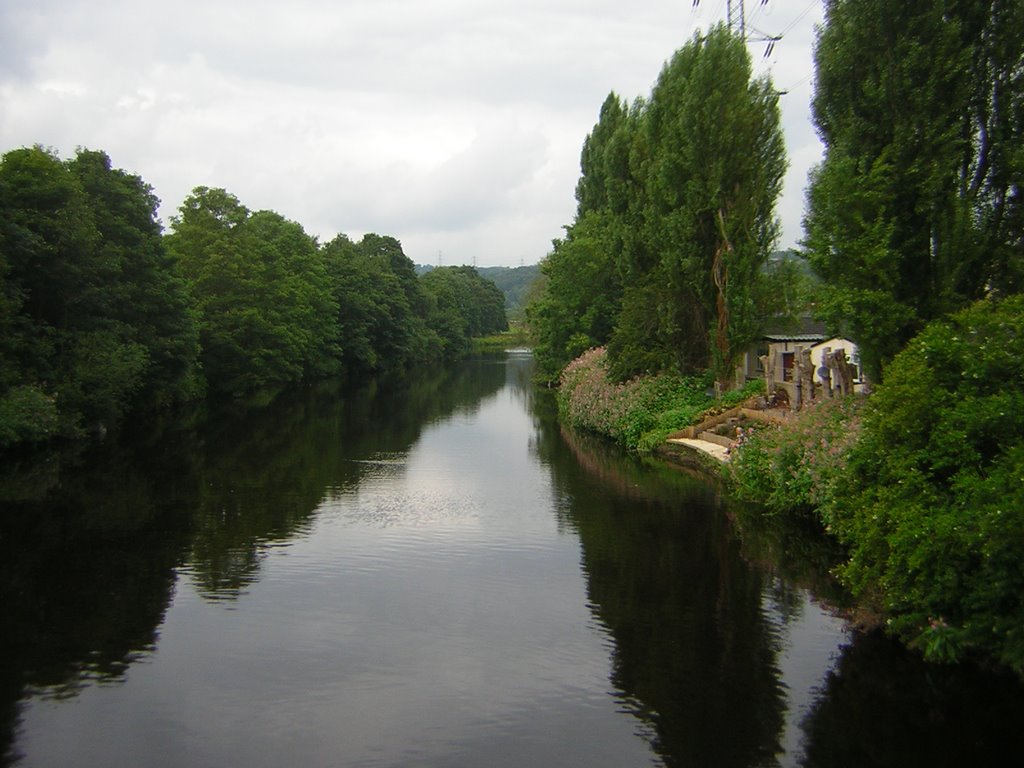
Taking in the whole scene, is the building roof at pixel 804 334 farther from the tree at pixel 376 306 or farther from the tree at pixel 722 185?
the tree at pixel 376 306

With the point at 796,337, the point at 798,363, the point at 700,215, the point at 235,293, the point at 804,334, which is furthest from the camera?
the point at 235,293

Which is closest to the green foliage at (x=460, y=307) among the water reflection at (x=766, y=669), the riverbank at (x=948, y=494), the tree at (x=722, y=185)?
the tree at (x=722, y=185)

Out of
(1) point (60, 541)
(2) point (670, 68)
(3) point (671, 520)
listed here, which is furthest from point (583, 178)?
(1) point (60, 541)

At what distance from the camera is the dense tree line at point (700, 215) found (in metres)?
29.0

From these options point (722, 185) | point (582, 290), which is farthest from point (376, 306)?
A: point (722, 185)

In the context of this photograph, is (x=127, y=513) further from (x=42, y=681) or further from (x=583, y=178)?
(x=583, y=178)

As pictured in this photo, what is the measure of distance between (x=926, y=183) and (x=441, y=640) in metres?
11.8

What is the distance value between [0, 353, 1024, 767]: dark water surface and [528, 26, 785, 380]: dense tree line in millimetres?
8932

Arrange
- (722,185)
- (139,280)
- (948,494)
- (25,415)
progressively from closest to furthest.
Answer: (948,494)
(25,415)
(722,185)
(139,280)

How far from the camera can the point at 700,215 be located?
98.2ft

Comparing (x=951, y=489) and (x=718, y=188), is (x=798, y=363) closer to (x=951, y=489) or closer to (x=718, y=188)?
(x=718, y=188)

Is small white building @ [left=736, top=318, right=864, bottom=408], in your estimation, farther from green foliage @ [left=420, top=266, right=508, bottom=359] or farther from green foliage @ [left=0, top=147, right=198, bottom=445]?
green foliage @ [left=420, top=266, right=508, bottom=359]

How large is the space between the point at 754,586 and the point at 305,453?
61.9ft

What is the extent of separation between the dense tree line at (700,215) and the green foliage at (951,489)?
56.9 ft
